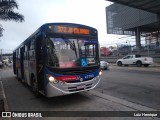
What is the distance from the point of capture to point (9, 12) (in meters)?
12.4

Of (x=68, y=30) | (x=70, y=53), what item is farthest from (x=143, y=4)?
(x=70, y=53)

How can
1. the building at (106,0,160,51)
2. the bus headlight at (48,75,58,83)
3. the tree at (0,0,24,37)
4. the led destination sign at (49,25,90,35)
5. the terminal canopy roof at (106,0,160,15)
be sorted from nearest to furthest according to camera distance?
the bus headlight at (48,75,58,83)
the led destination sign at (49,25,90,35)
the tree at (0,0,24,37)
the terminal canopy roof at (106,0,160,15)
the building at (106,0,160,51)

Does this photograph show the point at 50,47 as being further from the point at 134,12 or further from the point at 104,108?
the point at 134,12

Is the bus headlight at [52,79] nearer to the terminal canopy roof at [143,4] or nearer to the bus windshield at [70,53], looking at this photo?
the bus windshield at [70,53]

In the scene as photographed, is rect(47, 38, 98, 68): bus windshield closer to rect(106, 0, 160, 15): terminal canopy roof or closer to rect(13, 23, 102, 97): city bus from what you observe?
rect(13, 23, 102, 97): city bus

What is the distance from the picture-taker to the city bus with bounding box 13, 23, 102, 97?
664 cm

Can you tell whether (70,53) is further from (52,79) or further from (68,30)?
(52,79)

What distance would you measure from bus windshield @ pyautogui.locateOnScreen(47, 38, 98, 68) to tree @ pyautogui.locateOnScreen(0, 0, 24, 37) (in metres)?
6.63

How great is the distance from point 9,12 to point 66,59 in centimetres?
Answer: 778

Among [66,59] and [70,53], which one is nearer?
[66,59]

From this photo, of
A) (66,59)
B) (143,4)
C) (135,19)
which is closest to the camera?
(66,59)

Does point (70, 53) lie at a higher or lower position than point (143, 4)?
lower

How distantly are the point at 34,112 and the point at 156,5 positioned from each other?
21465 mm

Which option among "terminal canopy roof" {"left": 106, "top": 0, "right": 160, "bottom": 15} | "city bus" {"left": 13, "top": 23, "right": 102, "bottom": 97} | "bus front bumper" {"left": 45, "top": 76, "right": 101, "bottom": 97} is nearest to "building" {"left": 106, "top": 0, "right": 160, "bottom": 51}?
"terminal canopy roof" {"left": 106, "top": 0, "right": 160, "bottom": 15}
